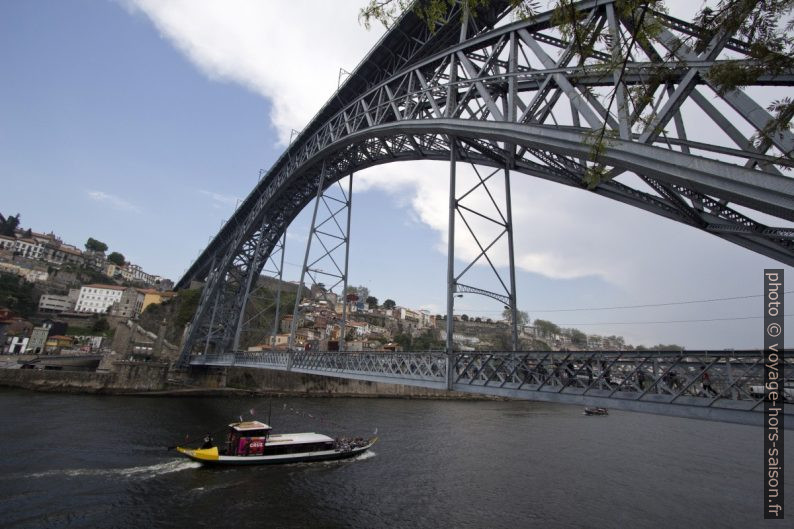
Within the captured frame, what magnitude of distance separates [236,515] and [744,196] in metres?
13.5

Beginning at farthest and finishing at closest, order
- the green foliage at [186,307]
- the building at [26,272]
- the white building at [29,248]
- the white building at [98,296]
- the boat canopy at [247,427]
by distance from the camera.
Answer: the white building at [29,248]
the building at [26,272]
the white building at [98,296]
the green foliage at [186,307]
the boat canopy at [247,427]

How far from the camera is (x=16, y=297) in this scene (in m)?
57.5

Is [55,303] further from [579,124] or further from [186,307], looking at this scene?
[579,124]

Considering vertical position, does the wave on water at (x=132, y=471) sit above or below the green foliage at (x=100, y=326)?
below

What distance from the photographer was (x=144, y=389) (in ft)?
109

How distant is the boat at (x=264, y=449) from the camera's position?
1595 centimetres

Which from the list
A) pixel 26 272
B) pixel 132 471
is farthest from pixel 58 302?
pixel 132 471

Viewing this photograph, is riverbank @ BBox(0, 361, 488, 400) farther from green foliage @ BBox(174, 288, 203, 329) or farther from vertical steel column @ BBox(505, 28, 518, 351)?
vertical steel column @ BBox(505, 28, 518, 351)

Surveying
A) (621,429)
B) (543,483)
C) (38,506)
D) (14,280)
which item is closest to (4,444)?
(38,506)

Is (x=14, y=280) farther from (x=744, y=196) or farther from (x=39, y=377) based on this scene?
(x=744, y=196)

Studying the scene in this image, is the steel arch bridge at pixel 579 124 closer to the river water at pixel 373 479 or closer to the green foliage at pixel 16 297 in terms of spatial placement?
the river water at pixel 373 479

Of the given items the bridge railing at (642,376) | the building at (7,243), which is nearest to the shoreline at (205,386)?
the bridge railing at (642,376)

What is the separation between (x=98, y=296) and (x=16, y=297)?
13020 mm

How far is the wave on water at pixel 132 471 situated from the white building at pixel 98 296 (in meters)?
65.7
